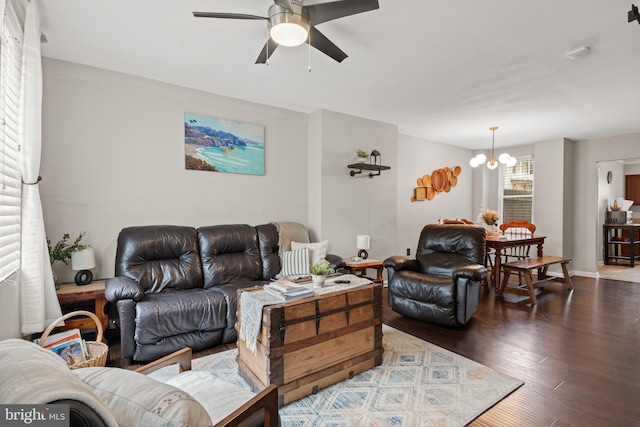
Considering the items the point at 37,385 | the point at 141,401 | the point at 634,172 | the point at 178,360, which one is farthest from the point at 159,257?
the point at 634,172

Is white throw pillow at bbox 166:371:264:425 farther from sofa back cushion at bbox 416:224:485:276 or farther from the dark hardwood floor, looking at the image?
sofa back cushion at bbox 416:224:485:276

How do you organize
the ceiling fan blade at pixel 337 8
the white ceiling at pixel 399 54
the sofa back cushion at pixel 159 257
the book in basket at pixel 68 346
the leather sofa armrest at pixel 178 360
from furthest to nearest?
the sofa back cushion at pixel 159 257 < the white ceiling at pixel 399 54 < the book in basket at pixel 68 346 < the ceiling fan blade at pixel 337 8 < the leather sofa armrest at pixel 178 360

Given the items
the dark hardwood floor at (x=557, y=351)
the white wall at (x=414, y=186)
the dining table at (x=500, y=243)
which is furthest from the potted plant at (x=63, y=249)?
the dining table at (x=500, y=243)

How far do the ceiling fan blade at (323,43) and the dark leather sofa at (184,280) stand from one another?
7.02ft

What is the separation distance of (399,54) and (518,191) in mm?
5445

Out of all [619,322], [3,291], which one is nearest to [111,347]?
[3,291]

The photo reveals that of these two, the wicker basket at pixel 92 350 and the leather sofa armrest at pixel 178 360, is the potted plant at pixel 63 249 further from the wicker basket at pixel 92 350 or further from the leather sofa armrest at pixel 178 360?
the leather sofa armrest at pixel 178 360

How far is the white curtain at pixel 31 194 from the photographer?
2086 mm

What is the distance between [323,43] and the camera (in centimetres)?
217

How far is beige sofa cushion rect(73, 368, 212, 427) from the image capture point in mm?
798

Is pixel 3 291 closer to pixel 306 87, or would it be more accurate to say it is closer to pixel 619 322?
pixel 306 87

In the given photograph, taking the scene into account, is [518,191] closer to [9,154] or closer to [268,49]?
[268,49]

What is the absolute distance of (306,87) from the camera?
355 centimetres

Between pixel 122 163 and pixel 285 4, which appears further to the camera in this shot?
pixel 122 163
